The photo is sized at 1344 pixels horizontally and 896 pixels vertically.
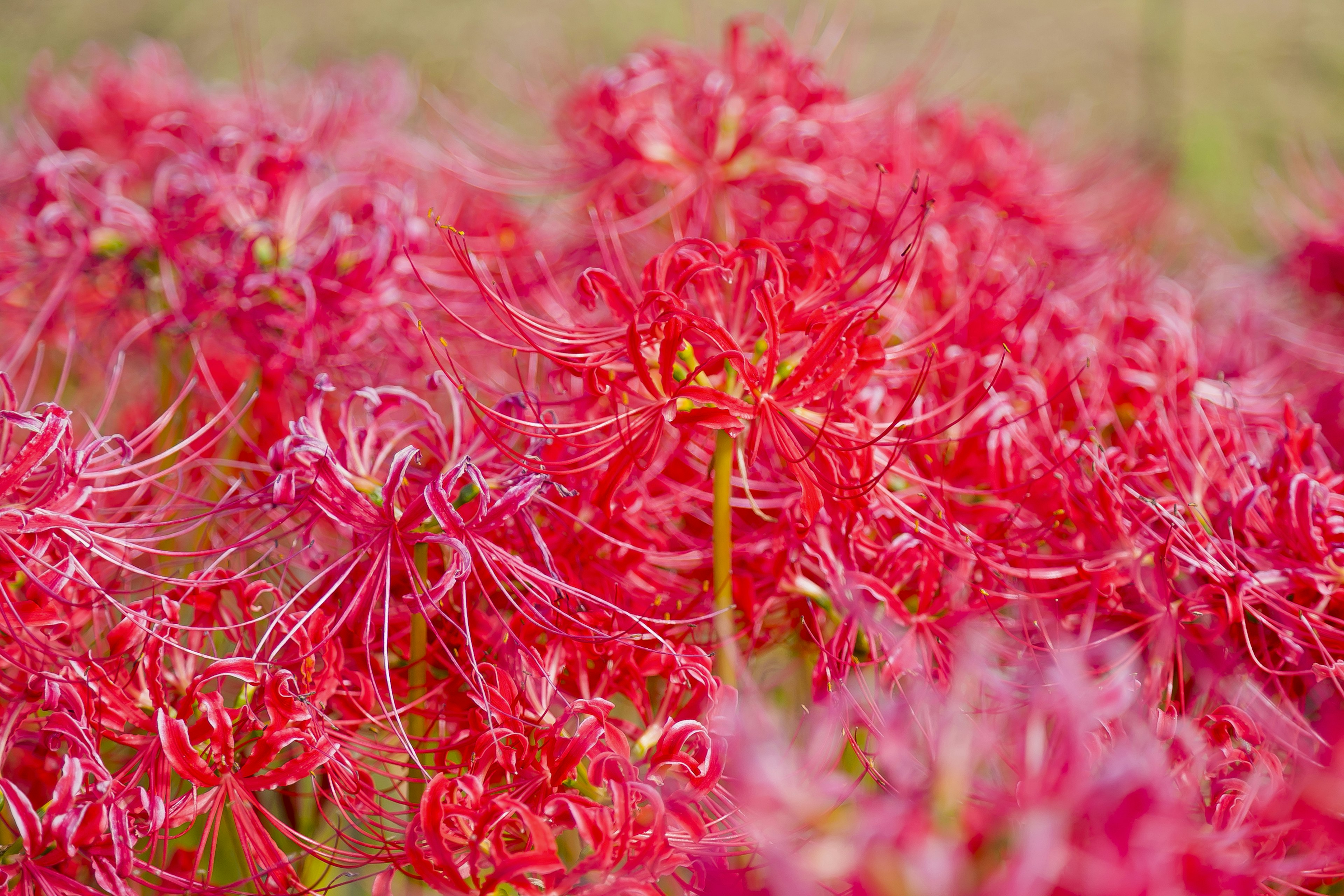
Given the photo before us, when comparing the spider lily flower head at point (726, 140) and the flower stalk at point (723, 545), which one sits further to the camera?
the spider lily flower head at point (726, 140)

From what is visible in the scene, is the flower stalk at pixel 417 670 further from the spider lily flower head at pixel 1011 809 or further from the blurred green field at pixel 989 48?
the blurred green field at pixel 989 48

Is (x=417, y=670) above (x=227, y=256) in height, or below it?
below

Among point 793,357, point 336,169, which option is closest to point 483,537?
point 793,357

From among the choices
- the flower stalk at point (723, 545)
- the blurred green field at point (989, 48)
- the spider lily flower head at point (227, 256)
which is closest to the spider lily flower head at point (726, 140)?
the spider lily flower head at point (227, 256)

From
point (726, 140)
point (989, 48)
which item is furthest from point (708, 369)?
point (989, 48)

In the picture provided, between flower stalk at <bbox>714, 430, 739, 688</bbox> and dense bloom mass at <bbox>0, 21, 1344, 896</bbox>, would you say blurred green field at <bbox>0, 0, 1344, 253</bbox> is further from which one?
flower stalk at <bbox>714, 430, 739, 688</bbox>

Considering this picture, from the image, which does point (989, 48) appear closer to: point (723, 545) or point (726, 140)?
point (726, 140)
